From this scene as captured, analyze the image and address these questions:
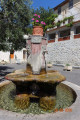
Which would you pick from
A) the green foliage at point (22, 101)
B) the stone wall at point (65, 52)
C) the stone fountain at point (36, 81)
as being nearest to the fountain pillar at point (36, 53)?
the stone fountain at point (36, 81)

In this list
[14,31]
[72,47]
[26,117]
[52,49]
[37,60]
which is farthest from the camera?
[52,49]

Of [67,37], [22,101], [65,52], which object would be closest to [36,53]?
[22,101]

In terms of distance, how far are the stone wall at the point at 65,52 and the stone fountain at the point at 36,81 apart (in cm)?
1317

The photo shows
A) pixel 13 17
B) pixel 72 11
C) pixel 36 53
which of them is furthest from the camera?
pixel 72 11

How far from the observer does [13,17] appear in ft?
22.8

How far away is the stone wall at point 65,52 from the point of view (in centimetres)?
1620

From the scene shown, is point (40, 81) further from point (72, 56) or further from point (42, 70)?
point (72, 56)

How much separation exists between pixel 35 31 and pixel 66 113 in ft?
11.4

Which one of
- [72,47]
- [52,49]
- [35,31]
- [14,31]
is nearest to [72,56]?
[72,47]

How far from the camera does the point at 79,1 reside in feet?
60.4

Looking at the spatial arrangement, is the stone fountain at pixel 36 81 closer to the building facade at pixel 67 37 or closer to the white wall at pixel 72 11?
the building facade at pixel 67 37

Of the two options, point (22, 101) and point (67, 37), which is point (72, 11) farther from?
point (22, 101)

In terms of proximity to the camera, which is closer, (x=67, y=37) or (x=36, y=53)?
(x=36, y=53)

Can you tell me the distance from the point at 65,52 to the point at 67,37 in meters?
2.75
